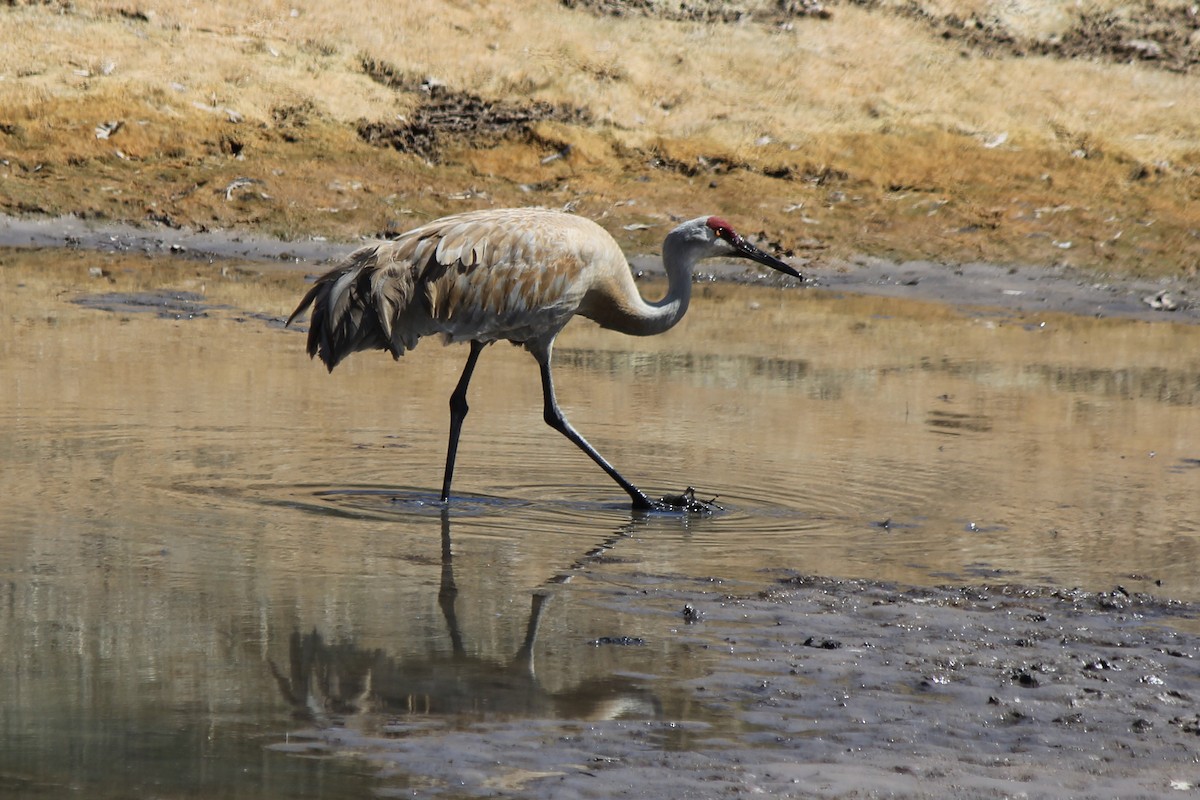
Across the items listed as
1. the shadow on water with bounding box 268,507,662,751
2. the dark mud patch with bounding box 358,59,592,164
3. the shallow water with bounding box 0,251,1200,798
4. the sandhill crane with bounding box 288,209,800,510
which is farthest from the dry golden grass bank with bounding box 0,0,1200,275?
the shadow on water with bounding box 268,507,662,751

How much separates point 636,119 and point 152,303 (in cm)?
757

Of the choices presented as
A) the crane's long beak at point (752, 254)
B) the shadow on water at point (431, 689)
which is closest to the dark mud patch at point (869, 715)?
the shadow on water at point (431, 689)

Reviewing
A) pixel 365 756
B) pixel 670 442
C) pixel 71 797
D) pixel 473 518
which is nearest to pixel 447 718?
pixel 365 756

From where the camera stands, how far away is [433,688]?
457 cm

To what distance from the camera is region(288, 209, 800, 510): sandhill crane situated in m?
7.11

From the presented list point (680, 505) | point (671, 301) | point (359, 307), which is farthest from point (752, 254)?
point (359, 307)

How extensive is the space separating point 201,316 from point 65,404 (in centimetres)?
369

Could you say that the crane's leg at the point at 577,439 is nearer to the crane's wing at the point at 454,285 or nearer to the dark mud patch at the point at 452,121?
the crane's wing at the point at 454,285

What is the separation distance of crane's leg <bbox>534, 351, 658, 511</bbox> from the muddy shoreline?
8250mm

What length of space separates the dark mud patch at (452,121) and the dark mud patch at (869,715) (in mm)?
13449

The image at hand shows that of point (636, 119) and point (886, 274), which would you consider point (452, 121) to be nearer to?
point (636, 119)

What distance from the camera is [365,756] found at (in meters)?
4.00

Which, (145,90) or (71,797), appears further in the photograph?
(145,90)

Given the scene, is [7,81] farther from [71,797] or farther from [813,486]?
[71,797]
